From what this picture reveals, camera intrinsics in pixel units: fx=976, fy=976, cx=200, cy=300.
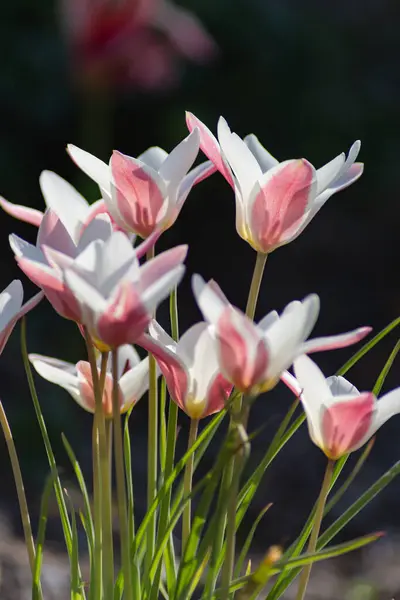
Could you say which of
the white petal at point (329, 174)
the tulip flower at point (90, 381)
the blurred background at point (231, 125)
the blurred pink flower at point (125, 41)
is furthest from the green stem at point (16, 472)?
the blurred pink flower at point (125, 41)

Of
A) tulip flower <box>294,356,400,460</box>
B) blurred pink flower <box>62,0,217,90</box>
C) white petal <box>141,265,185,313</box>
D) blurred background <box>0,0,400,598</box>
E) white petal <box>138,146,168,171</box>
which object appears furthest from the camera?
blurred background <box>0,0,400,598</box>

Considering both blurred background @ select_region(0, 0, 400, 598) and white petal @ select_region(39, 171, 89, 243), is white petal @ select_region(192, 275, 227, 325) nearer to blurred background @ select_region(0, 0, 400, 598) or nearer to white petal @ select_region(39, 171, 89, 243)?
white petal @ select_region(39, 171, 89, 243)

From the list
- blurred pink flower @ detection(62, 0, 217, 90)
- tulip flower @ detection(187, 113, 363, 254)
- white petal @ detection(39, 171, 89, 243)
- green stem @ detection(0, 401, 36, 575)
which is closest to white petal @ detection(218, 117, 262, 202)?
tulip flower @ detection(187, 113, 363, 254)

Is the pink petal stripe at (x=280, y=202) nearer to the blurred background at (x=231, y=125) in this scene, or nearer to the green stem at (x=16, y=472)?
the green stem at (x=16, y=472)

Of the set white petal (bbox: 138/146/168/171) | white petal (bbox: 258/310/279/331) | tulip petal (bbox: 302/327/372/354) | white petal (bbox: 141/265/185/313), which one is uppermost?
white petal (bbox: 138/146/168/171)

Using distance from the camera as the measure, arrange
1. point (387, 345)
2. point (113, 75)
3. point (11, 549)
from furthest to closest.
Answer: point (387, 345) < point (113, 75) < point (11, 549)

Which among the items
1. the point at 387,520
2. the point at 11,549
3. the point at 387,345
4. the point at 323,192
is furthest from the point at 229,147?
the point at 387,345

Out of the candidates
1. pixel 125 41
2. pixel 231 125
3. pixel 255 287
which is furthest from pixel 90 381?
pixel 231 125

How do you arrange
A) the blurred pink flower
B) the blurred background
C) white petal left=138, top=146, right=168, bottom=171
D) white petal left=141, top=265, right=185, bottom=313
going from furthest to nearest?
the blurred background < the blurred pink flower < white petal left=138, top=146, right=168, bottom=171 < white petal left=141, top=265, right=185, bottom=313

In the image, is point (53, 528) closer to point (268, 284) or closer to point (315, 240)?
point (268, 284)
